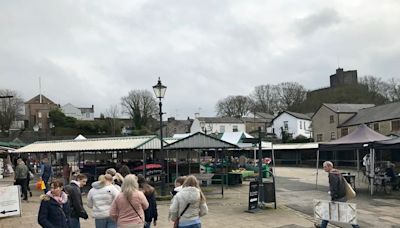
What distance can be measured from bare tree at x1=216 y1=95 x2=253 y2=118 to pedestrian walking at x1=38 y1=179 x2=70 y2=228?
85.8 metres

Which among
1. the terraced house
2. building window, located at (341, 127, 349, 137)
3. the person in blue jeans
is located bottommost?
the person in blue jeans

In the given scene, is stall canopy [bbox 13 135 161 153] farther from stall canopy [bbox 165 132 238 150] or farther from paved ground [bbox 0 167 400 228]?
paved ground [bbox 0 167 400 228]

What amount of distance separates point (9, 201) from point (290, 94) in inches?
3177

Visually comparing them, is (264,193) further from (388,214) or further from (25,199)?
(25,199)

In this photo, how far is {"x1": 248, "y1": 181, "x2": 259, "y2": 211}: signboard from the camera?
13321mm

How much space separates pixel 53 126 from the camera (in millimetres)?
72625

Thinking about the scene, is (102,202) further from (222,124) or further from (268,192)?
(222,124)

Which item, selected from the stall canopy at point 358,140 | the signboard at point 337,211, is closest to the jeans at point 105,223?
the signboard at point 337,211

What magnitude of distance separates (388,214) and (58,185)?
Answer: 10.3m

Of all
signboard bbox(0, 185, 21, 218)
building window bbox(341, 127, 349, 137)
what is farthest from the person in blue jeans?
building window bbox(341, 127, 349, 137)

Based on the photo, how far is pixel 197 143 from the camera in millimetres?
18031

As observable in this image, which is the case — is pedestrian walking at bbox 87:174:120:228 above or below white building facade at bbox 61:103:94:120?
below

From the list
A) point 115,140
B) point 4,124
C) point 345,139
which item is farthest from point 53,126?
point 345,139

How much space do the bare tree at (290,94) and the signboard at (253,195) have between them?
75.6 meters
